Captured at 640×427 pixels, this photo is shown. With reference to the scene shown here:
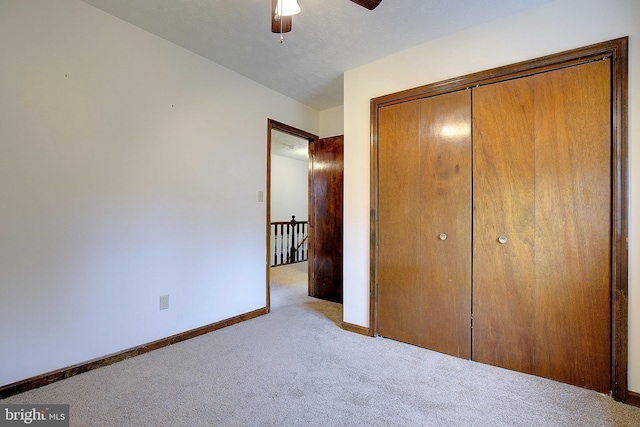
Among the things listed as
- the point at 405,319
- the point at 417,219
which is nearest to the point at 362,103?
the point at 417,219

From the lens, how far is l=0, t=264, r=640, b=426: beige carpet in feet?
5.10

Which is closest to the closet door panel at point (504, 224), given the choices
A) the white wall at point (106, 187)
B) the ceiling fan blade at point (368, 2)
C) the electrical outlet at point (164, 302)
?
the ceiling fan blade at point (368, 2)

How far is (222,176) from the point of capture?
288 centimetres

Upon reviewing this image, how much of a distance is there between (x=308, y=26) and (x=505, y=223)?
2.01m

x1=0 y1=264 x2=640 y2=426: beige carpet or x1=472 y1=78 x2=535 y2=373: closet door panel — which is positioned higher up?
x1=472 y1=78 x2=535 y2=373: closet door panel

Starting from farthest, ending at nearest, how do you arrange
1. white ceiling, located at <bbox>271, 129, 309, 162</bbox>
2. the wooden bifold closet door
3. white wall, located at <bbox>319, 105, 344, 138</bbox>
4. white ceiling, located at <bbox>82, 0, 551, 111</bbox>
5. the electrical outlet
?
white ceiling, located at <bbox>271, 129, 309, 162</bbox>, white wall, located at <bbox>319, 105, 344, 138</bbox>, the electrical outlet, white ceiling, located at <bbox>82, 0, 551, 111</bbox>, the wooden bifold closet door

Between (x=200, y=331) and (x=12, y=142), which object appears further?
(x=200, y=331)

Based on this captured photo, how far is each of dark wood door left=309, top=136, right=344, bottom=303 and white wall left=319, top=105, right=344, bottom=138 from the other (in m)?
0.16

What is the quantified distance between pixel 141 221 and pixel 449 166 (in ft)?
7.94

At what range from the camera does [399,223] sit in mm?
2537

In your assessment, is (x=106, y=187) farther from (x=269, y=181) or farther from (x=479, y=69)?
(x=479, y=69)

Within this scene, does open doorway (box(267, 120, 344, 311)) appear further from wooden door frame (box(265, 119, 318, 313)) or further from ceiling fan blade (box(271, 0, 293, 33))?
ceiling fan blade (box(271, 0, 293, 33))

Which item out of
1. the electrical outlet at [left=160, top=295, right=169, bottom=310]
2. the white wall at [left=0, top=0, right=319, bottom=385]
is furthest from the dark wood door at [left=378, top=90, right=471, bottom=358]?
the electrical outlet at [left=160, top=295, right=169, bottom=310]

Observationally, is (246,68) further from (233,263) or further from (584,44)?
(584,44)
